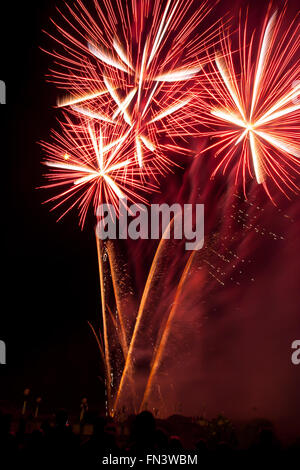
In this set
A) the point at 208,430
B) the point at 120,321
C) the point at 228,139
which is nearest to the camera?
the point at 228,139

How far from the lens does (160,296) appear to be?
19188 mm

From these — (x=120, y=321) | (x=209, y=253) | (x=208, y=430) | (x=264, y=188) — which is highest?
(x=264, y=188)

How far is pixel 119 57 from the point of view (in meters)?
12.2

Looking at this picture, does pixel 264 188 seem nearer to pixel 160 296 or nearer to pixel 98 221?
pixel 160 296

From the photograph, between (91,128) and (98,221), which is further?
(98,221)

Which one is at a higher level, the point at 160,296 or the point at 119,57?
the point at 119,57

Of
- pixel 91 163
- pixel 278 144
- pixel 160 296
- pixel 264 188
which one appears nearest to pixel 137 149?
pixel 91 163

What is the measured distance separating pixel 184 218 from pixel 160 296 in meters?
3.16

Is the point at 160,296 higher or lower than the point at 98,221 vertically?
lower
